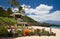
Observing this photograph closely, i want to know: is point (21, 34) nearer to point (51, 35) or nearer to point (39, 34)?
point (39, 34)

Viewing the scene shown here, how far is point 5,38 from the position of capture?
23203 mm

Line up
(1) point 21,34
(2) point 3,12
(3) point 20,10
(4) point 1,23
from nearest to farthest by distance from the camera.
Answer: (4) point 1,23 → (1) point 21,34 → (2) point 3,12 → (3) point 20,10

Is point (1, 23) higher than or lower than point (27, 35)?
higher

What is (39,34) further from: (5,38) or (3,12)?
(3,12)

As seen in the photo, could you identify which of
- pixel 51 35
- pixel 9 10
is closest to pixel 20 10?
pixel 9 10

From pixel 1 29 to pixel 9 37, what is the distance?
1970mm


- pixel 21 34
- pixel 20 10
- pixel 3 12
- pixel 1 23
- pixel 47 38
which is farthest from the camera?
pixel 20 10

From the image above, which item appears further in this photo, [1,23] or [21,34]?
[21,34]

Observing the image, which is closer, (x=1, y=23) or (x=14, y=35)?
(x=1, y=23)

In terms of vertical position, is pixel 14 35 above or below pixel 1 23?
below

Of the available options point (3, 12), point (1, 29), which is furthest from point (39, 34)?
point (3, 12)

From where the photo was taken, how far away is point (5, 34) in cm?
2472

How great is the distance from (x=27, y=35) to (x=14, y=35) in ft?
6.27

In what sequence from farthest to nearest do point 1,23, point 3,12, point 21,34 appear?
point 3,12 < point 21,34 < point 1,23
